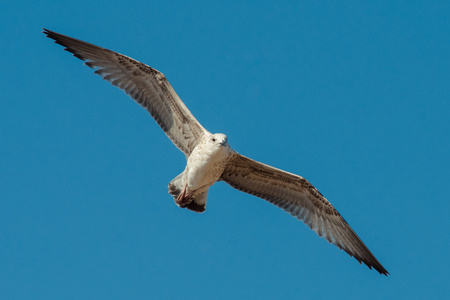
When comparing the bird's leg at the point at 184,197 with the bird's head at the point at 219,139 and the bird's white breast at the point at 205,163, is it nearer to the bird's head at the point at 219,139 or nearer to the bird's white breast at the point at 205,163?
the bird's white breast at the point at 205,163

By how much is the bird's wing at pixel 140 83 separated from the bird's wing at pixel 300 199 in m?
1.07

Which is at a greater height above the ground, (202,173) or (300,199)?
(300,199)

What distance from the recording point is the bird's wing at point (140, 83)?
13.3 metres

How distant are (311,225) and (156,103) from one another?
12.2 ft

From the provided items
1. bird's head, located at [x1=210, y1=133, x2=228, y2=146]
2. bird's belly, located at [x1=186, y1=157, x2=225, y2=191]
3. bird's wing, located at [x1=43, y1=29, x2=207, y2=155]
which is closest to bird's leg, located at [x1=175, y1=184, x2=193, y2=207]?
bird's belly, located at [x1=186, y1=157, x2=225, y2=191]

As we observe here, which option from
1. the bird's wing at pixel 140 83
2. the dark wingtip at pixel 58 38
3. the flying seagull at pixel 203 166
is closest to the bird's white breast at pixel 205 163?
the flying seagull at pixel 203 166

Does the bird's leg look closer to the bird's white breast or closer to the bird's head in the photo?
the bird's white breast

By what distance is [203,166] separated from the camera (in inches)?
497

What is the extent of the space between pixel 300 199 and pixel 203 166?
2.36 m

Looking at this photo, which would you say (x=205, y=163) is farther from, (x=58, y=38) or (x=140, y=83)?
(x=58, y=38)

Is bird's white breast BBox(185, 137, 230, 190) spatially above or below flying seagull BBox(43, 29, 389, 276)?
below

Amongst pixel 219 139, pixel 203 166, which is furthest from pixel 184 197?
pixel 219 139

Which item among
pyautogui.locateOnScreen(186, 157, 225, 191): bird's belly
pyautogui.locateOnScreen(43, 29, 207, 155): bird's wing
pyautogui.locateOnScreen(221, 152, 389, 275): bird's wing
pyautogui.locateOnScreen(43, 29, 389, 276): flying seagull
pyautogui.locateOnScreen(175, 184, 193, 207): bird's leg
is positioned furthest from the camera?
pyautogui.locateOnScreen(221, 152, 389, 275): bird's wing

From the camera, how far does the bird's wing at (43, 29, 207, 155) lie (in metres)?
13.3
